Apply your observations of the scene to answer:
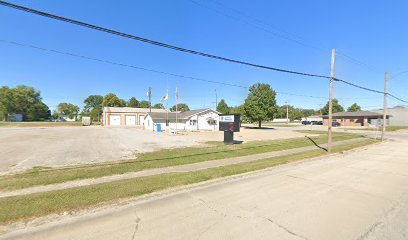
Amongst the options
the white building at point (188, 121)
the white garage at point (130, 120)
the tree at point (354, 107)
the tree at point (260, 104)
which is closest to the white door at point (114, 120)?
the white garage at point (130, 120)

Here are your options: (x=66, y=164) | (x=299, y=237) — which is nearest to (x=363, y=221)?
(x=299, y=237)

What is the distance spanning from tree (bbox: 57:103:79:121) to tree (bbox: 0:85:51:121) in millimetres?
17551

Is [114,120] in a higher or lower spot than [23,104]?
lower

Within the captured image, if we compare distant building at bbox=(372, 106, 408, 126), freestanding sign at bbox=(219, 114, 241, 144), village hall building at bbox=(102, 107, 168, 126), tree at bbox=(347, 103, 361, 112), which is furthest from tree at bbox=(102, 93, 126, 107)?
tree at bbox=(347, 103, 361, 112)

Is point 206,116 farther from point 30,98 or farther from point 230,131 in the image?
point 30,98

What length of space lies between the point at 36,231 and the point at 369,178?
10353 mm

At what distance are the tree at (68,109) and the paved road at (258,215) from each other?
134 m

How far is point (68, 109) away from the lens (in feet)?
389

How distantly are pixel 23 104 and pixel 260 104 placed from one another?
322ft

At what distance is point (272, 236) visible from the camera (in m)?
3.87

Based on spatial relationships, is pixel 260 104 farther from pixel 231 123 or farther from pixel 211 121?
pixel 231 123

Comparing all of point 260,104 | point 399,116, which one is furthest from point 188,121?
point 399,116

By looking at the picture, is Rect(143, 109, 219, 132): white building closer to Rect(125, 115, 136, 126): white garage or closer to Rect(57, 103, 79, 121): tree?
Rect(125, 115, 136, 126): white garage

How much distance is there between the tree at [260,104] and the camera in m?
47.7
